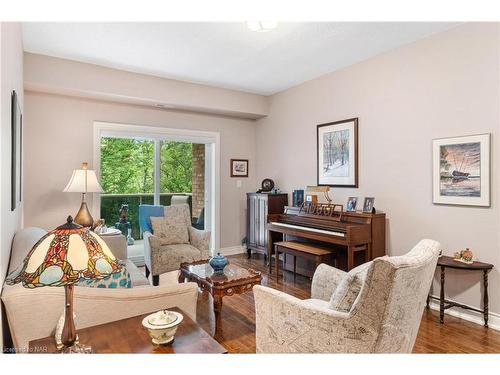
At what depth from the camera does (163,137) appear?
16.1ft

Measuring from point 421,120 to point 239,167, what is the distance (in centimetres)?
301

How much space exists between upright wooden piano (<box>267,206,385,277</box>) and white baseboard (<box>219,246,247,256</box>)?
1478 mm

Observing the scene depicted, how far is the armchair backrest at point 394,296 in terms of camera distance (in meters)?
1.33

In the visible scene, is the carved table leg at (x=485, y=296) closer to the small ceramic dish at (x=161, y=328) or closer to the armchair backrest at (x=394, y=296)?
the armchair backrest at (x=394, y=296)

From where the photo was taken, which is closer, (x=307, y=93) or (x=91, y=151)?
(x=91, y=151)

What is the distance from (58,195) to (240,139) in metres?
2.86

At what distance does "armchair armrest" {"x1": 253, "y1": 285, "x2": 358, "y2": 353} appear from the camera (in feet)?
4.89

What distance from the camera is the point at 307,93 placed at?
4.64 m

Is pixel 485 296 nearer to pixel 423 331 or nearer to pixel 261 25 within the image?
pixel 423 331

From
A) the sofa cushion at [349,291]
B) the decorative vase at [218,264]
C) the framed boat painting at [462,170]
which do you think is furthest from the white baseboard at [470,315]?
the decorative vase at [218,264]

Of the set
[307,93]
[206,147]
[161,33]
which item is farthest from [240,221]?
[161,33]

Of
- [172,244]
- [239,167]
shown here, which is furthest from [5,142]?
[239,167]
